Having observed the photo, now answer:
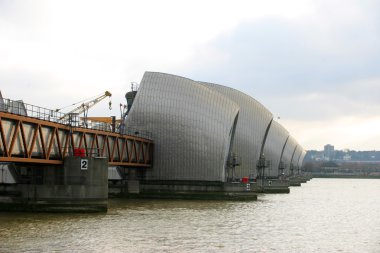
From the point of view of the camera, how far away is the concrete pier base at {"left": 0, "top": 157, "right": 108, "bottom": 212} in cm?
4722

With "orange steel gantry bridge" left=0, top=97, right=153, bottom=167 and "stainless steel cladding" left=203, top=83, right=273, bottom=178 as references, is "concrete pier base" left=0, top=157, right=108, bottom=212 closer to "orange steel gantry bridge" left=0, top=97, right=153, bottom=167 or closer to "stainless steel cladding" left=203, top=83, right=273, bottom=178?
"orange steel gantry bridge" left=0, top=97, right=153, bottom=167

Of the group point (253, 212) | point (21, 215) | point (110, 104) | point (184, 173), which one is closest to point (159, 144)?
point (184, 173)

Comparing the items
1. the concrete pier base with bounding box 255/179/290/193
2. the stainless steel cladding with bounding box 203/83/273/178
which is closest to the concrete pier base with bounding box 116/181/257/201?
the concrete pier base with bounding box 255/179/290/193

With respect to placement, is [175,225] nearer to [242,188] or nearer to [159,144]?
[242,188]

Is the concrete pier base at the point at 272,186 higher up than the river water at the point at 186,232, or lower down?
higher up

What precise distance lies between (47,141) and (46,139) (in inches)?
8.9

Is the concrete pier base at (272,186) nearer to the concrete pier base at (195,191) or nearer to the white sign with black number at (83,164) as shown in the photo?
the concrete pier base at (195,191)

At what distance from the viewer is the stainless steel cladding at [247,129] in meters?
112

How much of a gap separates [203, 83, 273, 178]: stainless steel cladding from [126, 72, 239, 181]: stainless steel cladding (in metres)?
25.2

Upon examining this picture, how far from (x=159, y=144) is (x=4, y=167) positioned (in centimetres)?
3489

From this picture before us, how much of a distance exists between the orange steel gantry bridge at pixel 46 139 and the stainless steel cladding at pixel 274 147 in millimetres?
77501

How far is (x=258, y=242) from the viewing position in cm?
3328

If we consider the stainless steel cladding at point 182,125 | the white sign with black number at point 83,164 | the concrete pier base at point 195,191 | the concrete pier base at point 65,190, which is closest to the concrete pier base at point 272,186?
the stainless steel cladding at point 182,125

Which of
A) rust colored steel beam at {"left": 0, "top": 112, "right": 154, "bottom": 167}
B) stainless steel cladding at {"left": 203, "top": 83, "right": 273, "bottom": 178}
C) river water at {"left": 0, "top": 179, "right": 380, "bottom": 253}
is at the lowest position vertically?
river water at {"left": 0, "top": 179, "right": 380, "bottom": 253}
